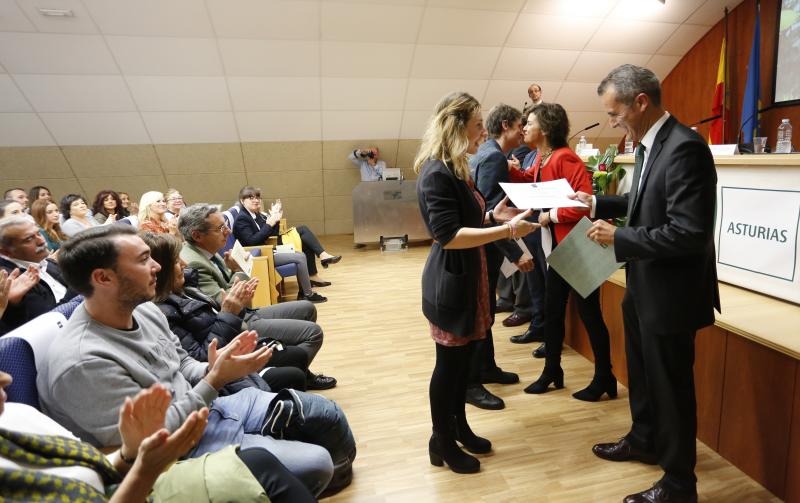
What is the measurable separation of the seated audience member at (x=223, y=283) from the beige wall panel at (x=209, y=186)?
5044 millimetres

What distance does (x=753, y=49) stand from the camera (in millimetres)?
5863

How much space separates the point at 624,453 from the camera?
6.86ft

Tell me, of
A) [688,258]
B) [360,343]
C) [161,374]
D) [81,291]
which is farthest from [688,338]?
[360,343]

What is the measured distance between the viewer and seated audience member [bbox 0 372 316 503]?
87cm

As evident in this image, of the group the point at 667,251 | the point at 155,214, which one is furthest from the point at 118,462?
the point at 155,214

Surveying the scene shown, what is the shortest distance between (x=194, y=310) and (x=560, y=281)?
76.0 inches

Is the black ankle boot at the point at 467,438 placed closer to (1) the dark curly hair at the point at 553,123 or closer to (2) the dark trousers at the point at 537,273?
(2) the dark trousers at the point at 537,273

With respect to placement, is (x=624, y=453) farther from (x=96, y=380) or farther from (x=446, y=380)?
(x=96, y=380)

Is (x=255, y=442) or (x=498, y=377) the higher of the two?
(x=255, y=442)

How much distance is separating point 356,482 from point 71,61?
243 inches

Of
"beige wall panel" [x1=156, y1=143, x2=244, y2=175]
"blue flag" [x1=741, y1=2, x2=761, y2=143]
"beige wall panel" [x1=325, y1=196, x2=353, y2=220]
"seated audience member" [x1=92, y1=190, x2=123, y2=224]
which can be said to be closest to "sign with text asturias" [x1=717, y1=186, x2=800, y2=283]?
"blue flag" [x1=741, y1=2, x2=761, y2=143]

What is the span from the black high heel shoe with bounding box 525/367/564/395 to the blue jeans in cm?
145

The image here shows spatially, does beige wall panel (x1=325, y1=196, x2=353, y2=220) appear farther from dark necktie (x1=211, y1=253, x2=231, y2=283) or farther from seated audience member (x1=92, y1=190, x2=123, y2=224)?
dark necktie (x1=211, y1=253, x2=231, y2=283)

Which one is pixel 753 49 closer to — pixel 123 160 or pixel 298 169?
pixel 298 169
